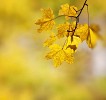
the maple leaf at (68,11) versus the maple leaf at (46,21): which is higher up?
the maple leaf at (68,11)

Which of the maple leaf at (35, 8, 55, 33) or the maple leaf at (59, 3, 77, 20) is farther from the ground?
the maple leaf at (59, 3, 77, 20)

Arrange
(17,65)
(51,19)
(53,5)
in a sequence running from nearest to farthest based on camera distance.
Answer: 1. (51,19)
2. (53,5)
3. (17,65)

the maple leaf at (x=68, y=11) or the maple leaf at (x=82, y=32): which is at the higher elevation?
the maple leaf at (x=68, y=11)

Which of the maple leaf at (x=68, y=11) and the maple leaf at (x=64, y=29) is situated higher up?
the maple leaf at (x=68, y=11)

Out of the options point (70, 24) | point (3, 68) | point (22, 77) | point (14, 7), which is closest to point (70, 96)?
point (22, 77)

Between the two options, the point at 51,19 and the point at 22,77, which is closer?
the point at 51,19

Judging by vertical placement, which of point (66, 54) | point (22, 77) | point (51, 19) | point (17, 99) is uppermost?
point (22, 77)

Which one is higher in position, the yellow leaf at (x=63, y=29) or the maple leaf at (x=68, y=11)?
the maple leaf at (x=68, y=11)

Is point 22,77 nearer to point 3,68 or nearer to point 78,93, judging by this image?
point 3,68

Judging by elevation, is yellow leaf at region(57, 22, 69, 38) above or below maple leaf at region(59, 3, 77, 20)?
below

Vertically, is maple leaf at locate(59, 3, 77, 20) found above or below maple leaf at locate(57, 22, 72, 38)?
above

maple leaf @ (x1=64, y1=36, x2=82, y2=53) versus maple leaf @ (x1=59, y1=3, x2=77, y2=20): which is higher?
maple leaf @ (x1=59, y1=3, x2=77, y2=20)
